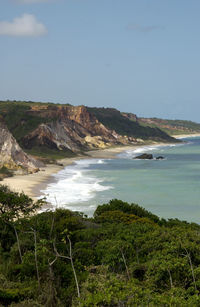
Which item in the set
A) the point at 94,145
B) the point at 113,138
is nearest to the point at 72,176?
the point at 94,145

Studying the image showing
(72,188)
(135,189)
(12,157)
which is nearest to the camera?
(72,188)

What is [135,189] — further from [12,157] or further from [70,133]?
[70,133]

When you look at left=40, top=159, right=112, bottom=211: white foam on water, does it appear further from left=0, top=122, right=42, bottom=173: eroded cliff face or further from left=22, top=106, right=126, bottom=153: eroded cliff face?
left=22, top=106, right=126, bottom=153: eroded cliff face

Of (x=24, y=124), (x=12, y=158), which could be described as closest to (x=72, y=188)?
(x=12, y=158)

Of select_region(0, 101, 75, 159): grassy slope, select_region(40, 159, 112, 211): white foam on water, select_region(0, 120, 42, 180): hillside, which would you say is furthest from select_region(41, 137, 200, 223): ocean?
select_region(0, 101, 75, 159): grassy slope

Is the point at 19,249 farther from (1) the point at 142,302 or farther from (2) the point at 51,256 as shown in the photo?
(1) the point at 142,302

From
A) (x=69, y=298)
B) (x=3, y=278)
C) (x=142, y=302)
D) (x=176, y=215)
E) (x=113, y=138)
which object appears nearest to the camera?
(x=142, y=302)

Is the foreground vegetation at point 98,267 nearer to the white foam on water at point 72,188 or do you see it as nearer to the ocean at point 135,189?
the ocean at point 135,189
